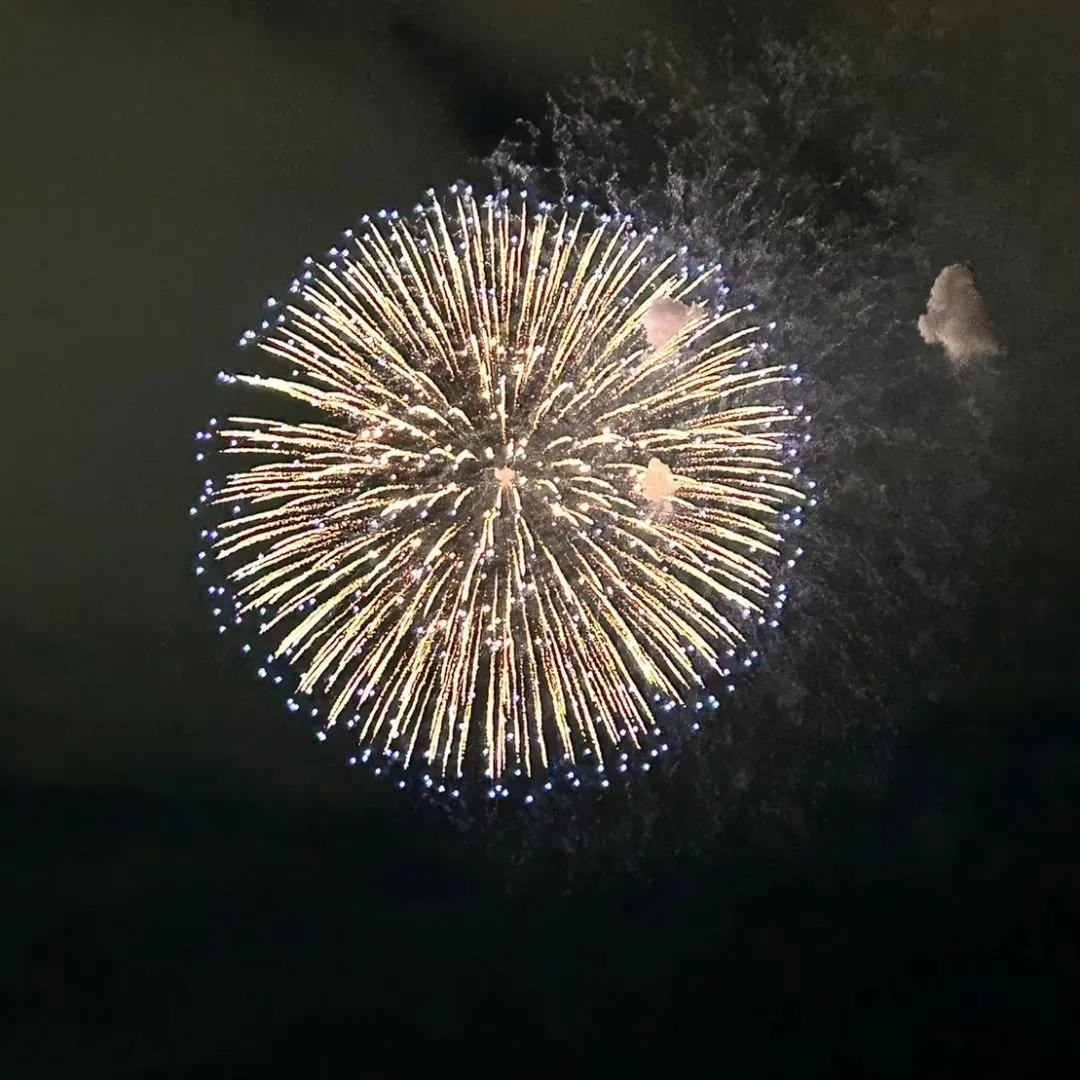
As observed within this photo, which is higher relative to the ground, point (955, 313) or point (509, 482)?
point (955, 313)

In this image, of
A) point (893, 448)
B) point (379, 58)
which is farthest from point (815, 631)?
point (379, 58)

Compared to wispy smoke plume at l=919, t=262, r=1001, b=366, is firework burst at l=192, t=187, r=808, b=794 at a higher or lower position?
lower

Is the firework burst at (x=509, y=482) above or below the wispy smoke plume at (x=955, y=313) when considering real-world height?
below

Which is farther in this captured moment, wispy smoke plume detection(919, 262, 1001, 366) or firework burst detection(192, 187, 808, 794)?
wispy smoke plume detection(919, 262, 1001, 366)

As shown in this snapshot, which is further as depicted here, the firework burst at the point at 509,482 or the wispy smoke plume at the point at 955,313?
the wispy smoke plume at the point at 955,313
